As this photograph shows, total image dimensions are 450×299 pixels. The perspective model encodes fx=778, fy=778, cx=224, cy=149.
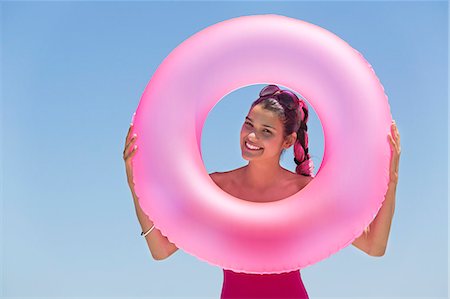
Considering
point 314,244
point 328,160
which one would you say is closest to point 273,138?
point 328,160

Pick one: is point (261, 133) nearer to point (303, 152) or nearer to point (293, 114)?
point (293, 114)

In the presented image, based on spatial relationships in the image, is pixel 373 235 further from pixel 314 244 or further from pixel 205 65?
pixel 205 65

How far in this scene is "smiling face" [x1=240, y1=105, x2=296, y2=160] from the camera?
12.7 ft

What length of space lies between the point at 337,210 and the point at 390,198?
0.99 feet

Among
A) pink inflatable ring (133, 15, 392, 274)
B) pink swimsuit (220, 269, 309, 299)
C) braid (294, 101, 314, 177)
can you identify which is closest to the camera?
pink inflatable ring (133, 15, 392, 274)

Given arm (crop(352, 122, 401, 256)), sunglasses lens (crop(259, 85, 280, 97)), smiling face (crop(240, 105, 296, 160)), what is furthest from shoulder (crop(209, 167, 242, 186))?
arm (crop(352, 122, 401, 256))

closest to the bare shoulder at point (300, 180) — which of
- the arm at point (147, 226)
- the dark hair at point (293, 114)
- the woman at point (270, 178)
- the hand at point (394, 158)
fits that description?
the woman at point (270, 178)

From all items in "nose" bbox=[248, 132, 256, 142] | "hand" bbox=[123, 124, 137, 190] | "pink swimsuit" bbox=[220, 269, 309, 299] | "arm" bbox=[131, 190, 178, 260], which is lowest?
"pink swimsuit" bbox=[220, 269, 309, 299]

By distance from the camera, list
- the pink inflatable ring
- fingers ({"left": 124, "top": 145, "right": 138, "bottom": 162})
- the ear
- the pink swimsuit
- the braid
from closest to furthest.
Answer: the pink inflatable ring
fingers ({"left": 124, "top": 145, "right": 138, "bottom": 162})
the pink swimsuit
the ear
the braid

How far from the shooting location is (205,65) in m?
3.89

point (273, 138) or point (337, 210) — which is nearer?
point (337, 210)

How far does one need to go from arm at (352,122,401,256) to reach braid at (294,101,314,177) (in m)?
0.52

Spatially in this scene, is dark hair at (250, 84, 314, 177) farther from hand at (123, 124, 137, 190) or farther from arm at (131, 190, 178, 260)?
arm at (131, 190, 178, 260)

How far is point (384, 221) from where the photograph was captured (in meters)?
3.78
